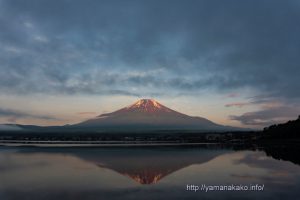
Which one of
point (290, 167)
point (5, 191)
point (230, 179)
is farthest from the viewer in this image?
point (290, 167)

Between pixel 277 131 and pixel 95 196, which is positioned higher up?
pixel 277 131

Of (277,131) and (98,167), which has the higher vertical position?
(277,131)

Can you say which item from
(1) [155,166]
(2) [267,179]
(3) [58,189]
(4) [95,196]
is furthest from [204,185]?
(1) [155,166]

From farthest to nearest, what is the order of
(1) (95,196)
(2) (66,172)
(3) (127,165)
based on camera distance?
(3) (127,165) < (2) (66,172) < (1) (95,196)

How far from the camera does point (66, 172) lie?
21.5 meters

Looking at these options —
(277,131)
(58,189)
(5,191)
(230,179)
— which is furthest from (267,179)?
(277,131)

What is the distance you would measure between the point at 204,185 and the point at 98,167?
29.3 ft

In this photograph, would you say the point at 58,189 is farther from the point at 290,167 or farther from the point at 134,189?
the point at 290,167

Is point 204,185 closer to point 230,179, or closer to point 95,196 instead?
point 230,179

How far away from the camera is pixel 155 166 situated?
80.0 feet

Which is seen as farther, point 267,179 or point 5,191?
point 267,179

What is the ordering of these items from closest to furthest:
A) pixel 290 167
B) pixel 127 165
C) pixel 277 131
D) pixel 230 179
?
1. pixel 230 179
2. pixel 290 167
3. pixel 127 165
4. pixel 277 131

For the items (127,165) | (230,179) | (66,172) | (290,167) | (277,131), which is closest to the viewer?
(230,179)

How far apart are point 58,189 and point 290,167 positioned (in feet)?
46.4
